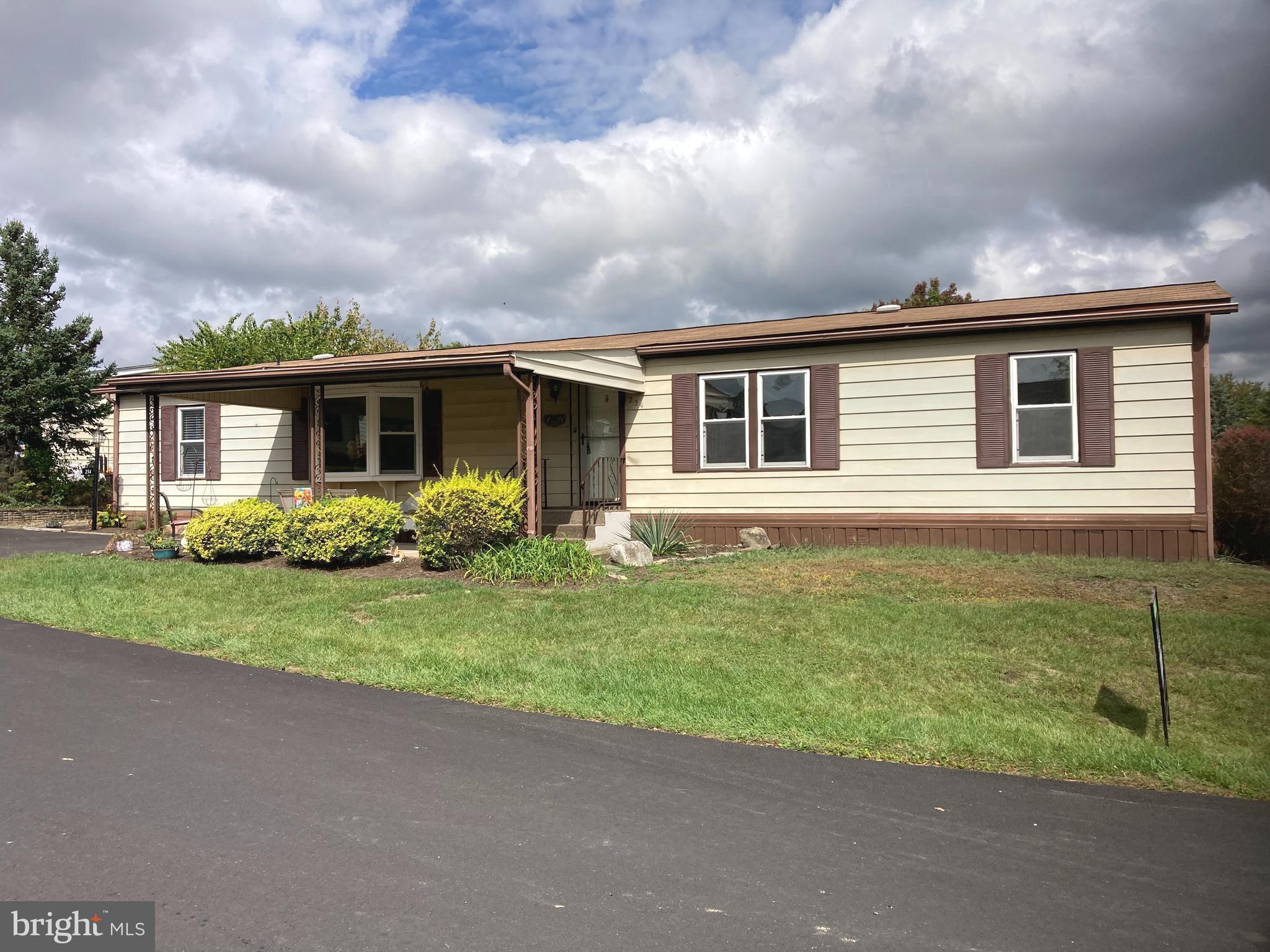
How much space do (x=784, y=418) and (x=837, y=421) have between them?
81 centimetres

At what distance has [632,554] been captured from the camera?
11828 mm

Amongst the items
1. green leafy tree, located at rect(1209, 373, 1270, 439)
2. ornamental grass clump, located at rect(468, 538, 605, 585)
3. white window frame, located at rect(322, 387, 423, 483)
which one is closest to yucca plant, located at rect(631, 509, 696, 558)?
ornamental grass clump, located at rect(468, 538, 605, 585)

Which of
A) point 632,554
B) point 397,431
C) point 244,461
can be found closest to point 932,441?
point 632,554

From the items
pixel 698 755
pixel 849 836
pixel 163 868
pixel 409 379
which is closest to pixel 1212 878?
pixel 849 836

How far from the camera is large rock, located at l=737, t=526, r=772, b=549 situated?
13391 millimetres

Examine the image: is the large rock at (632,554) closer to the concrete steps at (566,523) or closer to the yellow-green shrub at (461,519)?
the yellow-green shrub at (461,519)

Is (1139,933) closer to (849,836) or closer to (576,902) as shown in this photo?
(849,836)

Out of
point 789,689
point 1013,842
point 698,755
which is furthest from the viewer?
point 789,689

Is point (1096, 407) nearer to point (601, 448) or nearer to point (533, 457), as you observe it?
point (533, 457)

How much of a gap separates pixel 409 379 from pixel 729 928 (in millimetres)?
11243

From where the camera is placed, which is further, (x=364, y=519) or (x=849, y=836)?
(x=364, y=519)

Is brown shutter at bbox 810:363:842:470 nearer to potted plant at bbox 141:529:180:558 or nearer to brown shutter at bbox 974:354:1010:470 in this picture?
brown shutter at bbox 974:354:1010:470

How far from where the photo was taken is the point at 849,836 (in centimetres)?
397

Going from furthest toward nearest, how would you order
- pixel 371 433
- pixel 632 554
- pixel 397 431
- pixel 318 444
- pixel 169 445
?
1. pixel 169 445
2. pixel 397 431
3. pixel 371 433
4. pixel 318 444
5. pixel 632 554
